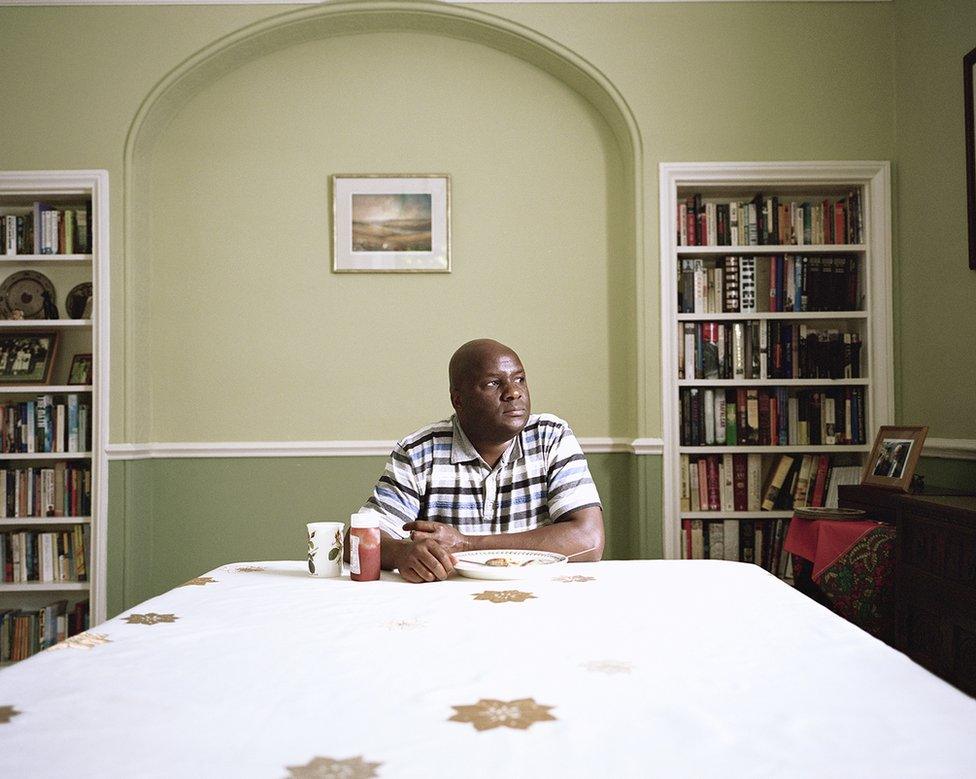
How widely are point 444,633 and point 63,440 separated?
2.89 metres

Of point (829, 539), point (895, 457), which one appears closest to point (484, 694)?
point (829, 539)

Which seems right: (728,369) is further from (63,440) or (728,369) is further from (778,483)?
(63,440)

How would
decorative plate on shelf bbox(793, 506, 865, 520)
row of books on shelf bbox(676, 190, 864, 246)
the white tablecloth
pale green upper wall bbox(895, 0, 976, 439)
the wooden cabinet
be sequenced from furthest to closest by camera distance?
row of books on shelf bbox(676, 190, 864, 246) → pale green upper wall bbox(895, 0, 976, 439) → decorative plate on shelf bbox(793, 506, 865, 520) → the wooden cabinet → the white tablecloth

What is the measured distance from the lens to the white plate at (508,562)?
1.45 meters

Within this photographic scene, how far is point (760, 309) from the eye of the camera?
341 cm

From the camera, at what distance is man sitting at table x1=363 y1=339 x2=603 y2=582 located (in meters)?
1.92


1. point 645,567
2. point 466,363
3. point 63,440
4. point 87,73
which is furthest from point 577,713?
point 87,73

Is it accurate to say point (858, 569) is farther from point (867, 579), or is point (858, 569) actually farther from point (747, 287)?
point (747, 287)

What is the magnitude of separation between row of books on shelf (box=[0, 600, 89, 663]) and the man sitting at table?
2.26 metres

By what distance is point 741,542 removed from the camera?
3.40 metres

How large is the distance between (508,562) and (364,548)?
0.28 meters

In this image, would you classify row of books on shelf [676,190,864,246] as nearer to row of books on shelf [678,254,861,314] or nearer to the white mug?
row of books on shelf [678,254,861,314]

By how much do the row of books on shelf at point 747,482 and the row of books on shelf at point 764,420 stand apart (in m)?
0.08

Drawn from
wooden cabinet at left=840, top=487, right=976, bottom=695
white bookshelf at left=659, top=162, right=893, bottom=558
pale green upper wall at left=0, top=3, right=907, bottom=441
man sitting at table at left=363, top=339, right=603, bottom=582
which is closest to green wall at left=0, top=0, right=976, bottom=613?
pale green upper wall at left=0, top=3, right=907, bottom=441
